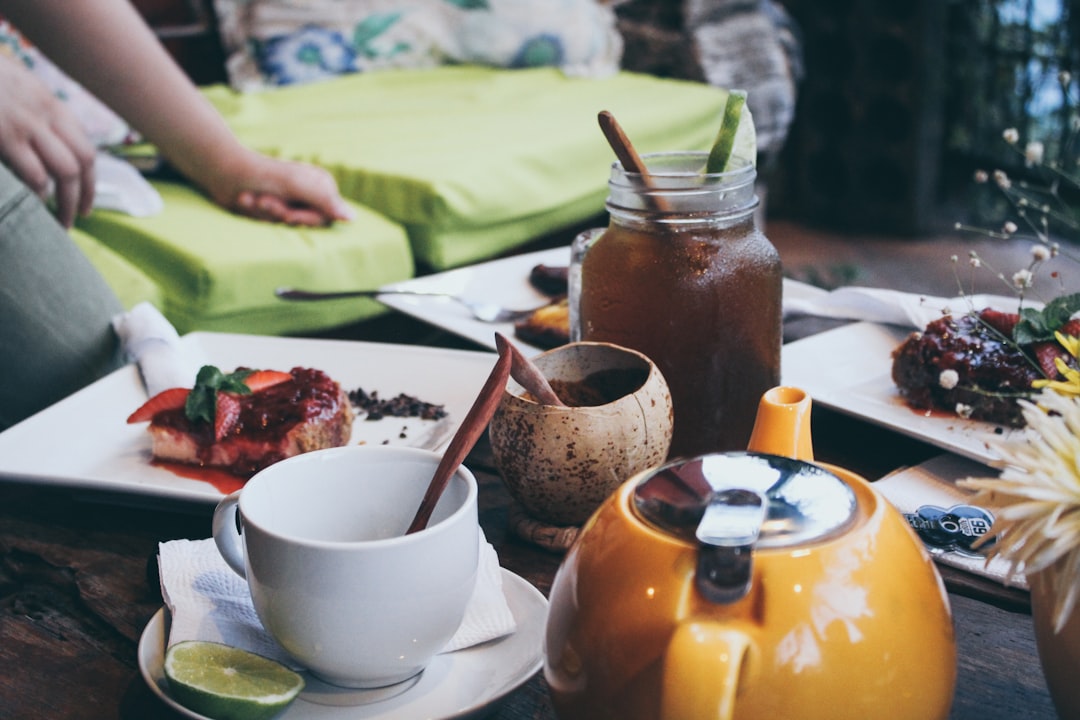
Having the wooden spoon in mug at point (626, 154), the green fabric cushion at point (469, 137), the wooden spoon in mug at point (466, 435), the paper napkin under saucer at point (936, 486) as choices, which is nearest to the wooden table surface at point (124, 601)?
the paper napkin under saucer at point (936, 486)

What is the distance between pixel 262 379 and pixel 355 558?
20.5 inches

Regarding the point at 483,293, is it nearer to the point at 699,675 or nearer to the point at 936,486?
the point at 936,486

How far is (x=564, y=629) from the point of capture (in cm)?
51

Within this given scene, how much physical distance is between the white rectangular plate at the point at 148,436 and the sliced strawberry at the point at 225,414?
0.05m

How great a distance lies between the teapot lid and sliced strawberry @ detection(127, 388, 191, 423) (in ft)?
2.01

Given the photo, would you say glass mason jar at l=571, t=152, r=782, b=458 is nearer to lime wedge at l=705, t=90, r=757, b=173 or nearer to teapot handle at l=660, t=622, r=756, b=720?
lime wedge at l=705, t=90, r=757, b=173

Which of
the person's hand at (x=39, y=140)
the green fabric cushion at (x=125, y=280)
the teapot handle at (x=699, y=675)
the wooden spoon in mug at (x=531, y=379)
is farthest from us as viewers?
the green fabric cushion at (x=125, y=280)

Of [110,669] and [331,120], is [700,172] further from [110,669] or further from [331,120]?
[331,120]

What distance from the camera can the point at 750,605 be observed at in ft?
1.48

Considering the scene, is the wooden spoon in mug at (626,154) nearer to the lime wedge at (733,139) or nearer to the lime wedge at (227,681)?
the lime wedge at (733,139)

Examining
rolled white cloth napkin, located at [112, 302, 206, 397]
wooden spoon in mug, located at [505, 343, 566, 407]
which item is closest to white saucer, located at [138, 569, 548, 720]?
wooden spoon in mug, located at [505, 343, 566, 407]

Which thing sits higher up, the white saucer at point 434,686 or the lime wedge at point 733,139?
the lime wedge at point 733,139

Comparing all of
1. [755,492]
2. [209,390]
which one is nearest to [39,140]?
[209,390]

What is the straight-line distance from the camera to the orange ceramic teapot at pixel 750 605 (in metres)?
0.45
